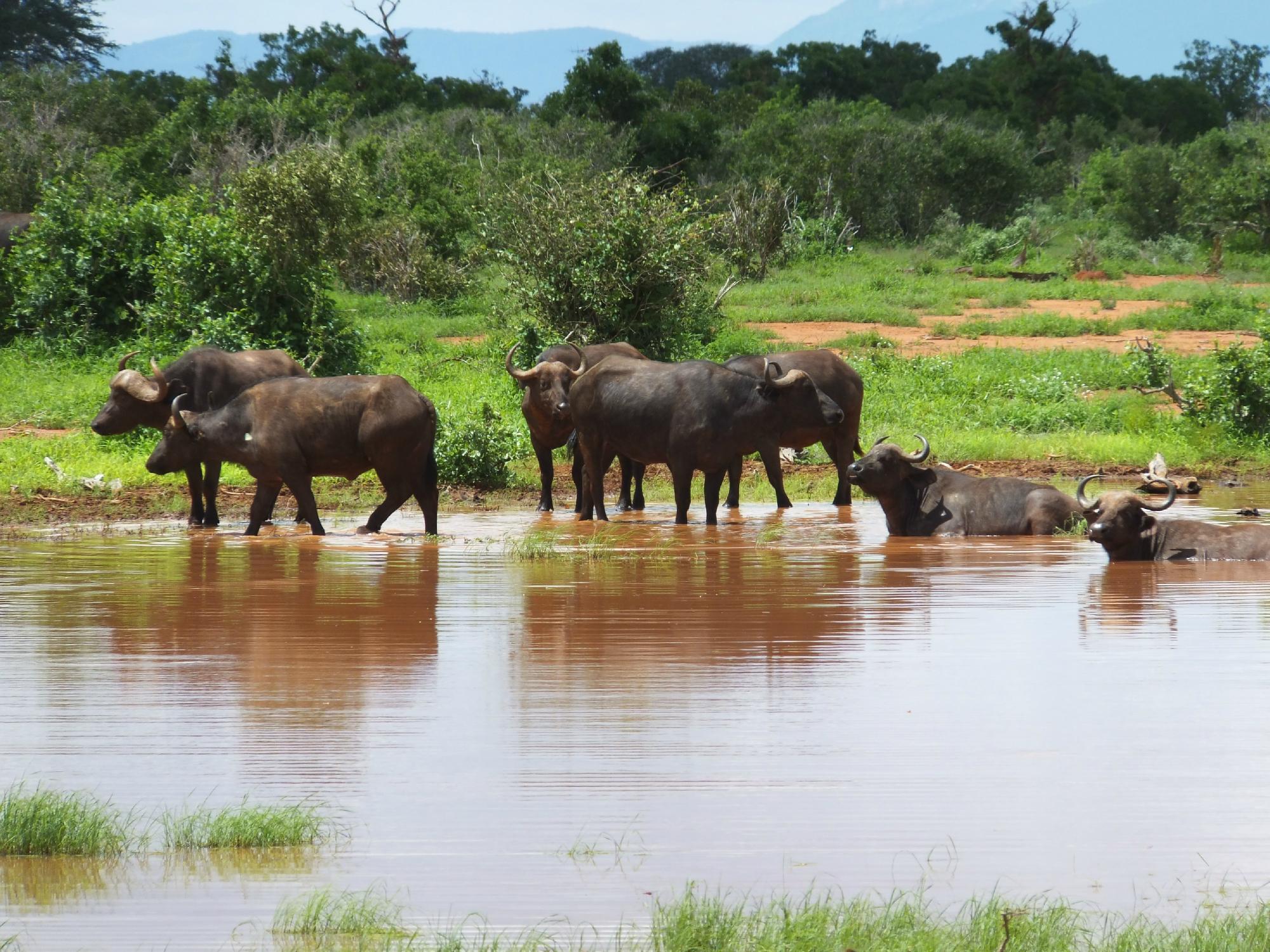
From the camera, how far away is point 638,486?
15.7 m

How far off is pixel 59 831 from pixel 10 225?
22309 mm

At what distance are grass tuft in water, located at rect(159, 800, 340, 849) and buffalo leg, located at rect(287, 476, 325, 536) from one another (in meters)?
8.00

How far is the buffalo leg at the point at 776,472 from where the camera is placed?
1450 cm

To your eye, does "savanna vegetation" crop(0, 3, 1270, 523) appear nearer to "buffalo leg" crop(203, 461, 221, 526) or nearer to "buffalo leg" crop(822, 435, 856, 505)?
"buffalo leg" crop(203, 461, 221, 526)

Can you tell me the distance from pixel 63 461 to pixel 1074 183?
38.7 m

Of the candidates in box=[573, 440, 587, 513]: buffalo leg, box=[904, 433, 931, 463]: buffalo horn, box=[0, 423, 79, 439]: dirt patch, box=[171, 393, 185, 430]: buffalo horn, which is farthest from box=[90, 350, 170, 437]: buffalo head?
box=[904, 433, 931, 463]: buffalo horn

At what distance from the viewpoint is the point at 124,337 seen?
22.5 metres

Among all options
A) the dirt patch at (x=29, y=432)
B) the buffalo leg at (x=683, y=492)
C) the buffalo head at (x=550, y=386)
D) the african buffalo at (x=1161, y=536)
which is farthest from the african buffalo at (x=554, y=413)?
the dirt patch at (x=29, y=432)

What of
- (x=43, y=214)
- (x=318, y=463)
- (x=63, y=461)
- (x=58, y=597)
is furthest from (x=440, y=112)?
(x=58, y=597)

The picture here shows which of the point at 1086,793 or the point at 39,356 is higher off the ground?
the point at 39,356

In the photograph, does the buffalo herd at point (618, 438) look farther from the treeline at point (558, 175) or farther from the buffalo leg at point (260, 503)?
the treeline at point (558, 175)

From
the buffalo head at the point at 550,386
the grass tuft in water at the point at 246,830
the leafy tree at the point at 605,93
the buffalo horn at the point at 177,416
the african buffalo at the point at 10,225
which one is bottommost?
the grass tuft in water at the point at 246,830

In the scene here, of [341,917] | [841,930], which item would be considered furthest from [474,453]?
[841,930]

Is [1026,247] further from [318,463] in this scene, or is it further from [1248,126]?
[318,463]
